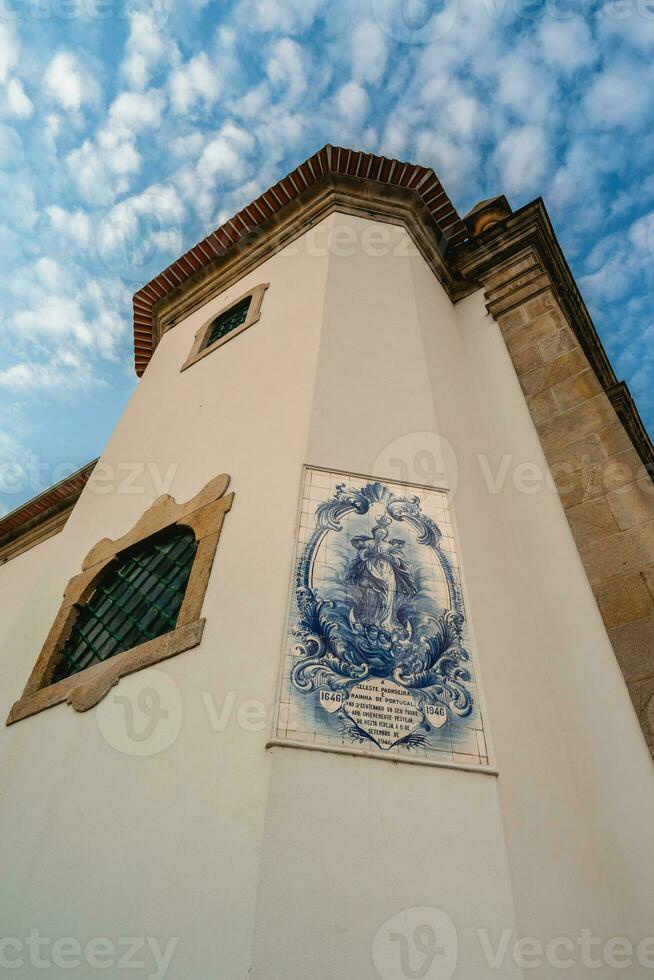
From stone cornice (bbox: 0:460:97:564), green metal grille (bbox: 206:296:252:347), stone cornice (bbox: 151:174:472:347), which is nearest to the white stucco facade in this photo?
green metal grille (bbox: 206:296:252:347)

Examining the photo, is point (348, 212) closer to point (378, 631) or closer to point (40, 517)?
point (378, 631)

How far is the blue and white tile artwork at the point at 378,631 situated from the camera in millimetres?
2705

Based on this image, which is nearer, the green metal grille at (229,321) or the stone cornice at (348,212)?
the green metal grille at (229,321)

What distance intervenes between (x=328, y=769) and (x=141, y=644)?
1489 mm

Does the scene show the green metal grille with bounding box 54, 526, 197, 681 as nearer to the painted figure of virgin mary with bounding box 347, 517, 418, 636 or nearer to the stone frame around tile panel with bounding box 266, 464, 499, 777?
the stone frame around tile panel with bounding box 266, 464, 499, 777

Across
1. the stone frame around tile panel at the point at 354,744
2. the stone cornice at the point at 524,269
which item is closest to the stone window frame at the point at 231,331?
the stone cornice at the point at 524,269

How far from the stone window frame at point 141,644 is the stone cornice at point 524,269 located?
377cm

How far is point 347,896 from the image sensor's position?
2.29 meters

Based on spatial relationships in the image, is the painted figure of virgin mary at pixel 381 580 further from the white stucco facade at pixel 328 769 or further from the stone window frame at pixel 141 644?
the stone window frame at pixel 141 644

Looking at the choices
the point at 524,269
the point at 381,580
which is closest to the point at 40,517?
the point at 524,269

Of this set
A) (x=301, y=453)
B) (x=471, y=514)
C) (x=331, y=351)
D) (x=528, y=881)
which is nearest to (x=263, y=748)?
(x=528, y=881)

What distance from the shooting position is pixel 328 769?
2.56 metres

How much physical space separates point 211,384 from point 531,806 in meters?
4.16

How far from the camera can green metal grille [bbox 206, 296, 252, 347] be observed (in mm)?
6605
